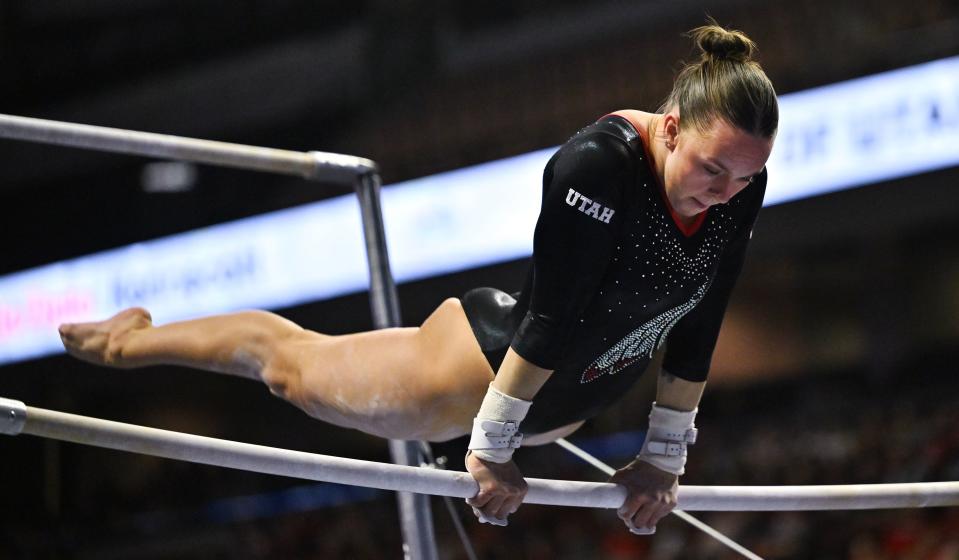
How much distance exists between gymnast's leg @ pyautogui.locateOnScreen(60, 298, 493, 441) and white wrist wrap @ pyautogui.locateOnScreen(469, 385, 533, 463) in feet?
0.68

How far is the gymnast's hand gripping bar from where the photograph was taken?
1974 mm

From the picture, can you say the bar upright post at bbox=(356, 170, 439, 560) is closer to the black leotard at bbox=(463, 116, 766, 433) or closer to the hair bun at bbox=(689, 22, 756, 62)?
the black leotard at bbox=(463, 116, 766, 433)

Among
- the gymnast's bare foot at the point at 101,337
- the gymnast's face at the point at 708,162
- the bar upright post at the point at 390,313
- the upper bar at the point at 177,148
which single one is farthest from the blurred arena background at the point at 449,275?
the gymnast's bare foot at the point at 101,337

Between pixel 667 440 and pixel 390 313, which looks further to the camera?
pixel 390 313

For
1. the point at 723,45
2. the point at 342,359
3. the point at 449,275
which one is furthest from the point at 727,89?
the point at 449,275

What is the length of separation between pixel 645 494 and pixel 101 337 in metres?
1.48

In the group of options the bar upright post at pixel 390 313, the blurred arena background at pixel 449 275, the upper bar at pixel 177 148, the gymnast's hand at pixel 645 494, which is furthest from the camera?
the blurred arena background at pixel 449 275

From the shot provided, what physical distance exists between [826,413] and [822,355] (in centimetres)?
180

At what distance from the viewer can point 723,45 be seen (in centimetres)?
201

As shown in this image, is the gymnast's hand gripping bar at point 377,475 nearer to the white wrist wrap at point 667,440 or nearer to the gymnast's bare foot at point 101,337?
the white wrist wrap at point 667,440

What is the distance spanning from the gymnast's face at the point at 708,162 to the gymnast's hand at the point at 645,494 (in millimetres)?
594

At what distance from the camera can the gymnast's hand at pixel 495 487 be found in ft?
7.10

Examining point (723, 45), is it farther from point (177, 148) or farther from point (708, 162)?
point (177, 148)

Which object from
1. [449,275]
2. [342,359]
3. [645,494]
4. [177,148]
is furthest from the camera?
[449,275]
